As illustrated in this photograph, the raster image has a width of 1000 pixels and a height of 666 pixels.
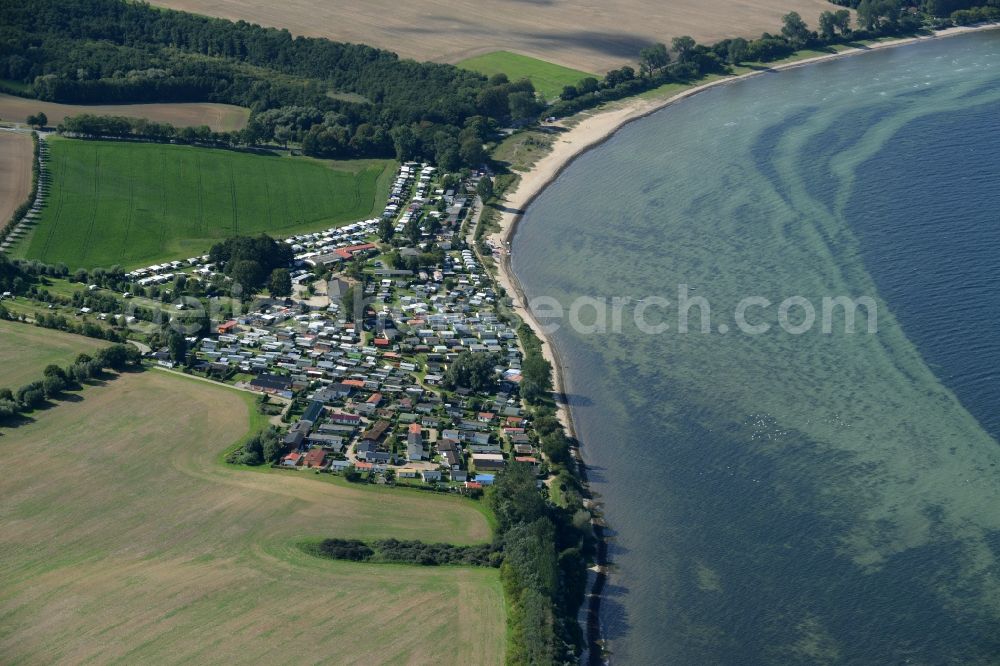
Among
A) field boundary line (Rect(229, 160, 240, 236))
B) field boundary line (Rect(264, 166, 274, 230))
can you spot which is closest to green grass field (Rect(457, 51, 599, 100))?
field boundary line (Rect(264, 166, 274, 230))

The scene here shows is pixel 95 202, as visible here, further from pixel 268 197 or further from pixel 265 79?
pixel 265 79

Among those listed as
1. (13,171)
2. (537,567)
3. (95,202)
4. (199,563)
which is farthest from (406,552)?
(13,171)

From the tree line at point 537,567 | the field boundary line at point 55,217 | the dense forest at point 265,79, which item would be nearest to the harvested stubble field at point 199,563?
the tree line at point 537,567

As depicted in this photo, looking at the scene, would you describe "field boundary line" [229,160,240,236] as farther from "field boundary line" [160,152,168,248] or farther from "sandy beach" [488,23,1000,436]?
"sandy beach" [488,23,1000,436]

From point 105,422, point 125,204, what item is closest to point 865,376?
point 105,422

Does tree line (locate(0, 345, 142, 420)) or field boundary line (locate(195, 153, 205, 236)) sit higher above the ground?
field boundary line (locate(195, 153, 205, 236))

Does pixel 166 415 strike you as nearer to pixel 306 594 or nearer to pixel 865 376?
pixel 306 594

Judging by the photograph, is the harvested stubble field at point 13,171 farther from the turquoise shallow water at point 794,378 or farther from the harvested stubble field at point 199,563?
the turquoise shallow water at point 794,378
